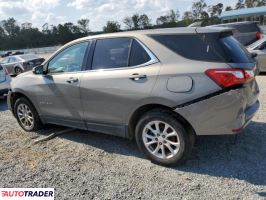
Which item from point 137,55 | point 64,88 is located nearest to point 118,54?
point 137,55

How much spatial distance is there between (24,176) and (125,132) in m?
1.51

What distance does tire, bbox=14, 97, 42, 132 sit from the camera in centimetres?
598

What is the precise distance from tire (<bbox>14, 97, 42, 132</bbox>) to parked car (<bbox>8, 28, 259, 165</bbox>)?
0.92 m

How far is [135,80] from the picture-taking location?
424cm

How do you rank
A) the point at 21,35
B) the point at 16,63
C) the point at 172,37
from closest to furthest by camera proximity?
the point at 172,37
the point at 16,63
the point at 21,35

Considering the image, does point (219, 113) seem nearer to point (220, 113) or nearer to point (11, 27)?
point (220, 113)

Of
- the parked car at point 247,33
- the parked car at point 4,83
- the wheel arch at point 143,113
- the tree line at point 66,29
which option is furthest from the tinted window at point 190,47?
the tree line at point 66,29

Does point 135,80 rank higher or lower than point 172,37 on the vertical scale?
lower

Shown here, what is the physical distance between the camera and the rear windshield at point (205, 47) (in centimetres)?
387

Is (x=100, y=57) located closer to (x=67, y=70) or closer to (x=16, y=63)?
(x=67, y=70)

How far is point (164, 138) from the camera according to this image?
4.23 meters

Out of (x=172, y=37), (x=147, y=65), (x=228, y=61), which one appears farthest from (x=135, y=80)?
(x=228, y=61)

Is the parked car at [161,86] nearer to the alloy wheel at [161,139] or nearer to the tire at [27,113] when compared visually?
the alloy wheel at [161,139]

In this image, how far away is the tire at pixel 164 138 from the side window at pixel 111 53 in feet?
2.82
